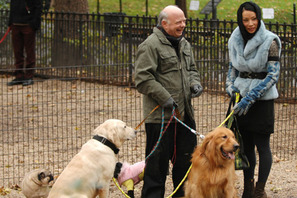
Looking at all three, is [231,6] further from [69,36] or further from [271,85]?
[271,85]

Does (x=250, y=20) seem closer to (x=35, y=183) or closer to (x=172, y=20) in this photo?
(x=172, y=20)

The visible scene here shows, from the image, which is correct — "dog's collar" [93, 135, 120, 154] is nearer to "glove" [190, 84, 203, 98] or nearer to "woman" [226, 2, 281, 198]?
"glove" [190, 84, 203, 98]

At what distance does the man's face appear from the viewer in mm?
4910

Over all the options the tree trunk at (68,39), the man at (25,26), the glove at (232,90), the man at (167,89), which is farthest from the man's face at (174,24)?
the tree trunk at (68,39)

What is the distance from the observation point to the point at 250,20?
16.6 feet

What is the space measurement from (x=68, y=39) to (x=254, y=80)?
7720 millimetres

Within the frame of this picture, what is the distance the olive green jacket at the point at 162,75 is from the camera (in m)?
4.96

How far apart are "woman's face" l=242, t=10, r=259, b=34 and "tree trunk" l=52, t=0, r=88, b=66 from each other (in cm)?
737

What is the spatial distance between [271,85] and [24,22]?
7956mm

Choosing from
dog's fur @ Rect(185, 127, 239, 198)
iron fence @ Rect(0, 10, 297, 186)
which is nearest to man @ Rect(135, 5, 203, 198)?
dog's fur @ Rect(185, 127, 239, 198)

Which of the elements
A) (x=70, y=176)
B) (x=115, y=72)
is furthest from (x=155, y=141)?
(x=115, y=72)

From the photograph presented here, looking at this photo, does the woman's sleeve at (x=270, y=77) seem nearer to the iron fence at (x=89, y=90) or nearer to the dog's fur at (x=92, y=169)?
the dog's fur at (x=92, y=169)

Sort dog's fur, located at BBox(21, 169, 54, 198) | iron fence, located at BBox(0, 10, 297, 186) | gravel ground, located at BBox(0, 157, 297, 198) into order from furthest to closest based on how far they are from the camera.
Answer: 1. iron fence, located at BBox(0, 10, 297, 186)
2. gravel ground, located at BBox(0, 157, 297, 198)
3. dog's fur, located at BBox(21, 169, 54, 198)

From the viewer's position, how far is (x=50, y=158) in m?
7.41
